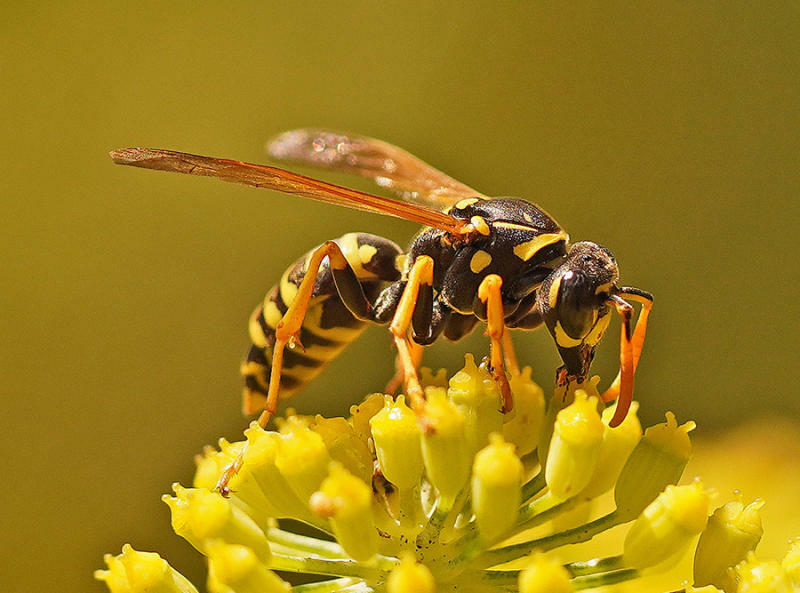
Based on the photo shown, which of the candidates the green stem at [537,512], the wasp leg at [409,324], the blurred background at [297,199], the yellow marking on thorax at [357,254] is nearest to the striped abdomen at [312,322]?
the yellow marking on thorax at [357,254]

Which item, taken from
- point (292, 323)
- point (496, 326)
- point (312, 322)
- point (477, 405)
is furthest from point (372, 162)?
point (477, 405)

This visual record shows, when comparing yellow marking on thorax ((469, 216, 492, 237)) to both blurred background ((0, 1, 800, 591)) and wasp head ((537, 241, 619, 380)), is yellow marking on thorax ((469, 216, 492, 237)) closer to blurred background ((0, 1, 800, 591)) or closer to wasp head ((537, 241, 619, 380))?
wasp head ((537, 241, 619, 380))

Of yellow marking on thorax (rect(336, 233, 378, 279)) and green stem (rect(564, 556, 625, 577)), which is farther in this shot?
yellow marking on thorax (rect(336, 233, 378, 279))

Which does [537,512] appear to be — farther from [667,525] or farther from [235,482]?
[235,482]

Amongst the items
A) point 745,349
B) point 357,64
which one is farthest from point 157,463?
point 745,349

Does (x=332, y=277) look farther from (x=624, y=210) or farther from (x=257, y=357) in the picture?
(x=624, y=210)

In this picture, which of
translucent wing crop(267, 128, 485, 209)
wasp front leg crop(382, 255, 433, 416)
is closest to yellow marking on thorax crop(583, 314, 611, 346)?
wasp front leg crop(382, 255, 433, 416)
